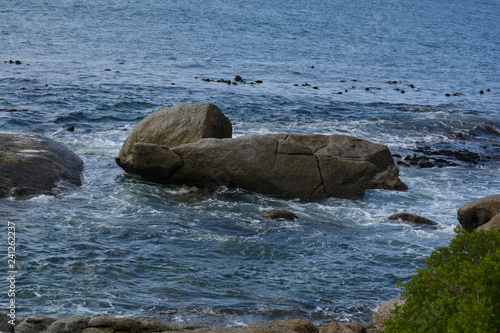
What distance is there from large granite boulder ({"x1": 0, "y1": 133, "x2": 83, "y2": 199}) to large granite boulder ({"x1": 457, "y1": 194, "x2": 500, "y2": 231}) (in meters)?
13.6

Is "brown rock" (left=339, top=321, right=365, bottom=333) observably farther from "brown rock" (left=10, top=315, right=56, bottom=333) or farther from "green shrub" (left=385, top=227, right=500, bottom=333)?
"brown rock" (left=10, top=315, right=56, bottom=333)

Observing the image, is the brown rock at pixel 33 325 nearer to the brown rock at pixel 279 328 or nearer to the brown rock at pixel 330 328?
the brown rock at pixel 279 328

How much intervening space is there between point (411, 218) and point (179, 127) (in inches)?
381

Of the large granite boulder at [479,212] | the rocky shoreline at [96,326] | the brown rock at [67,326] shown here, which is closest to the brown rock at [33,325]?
the rocky shoreline at [96,326]

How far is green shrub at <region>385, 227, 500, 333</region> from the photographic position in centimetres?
696

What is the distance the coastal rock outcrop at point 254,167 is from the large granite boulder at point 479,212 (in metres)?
4.94

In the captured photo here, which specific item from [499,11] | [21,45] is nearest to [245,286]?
[21,45]

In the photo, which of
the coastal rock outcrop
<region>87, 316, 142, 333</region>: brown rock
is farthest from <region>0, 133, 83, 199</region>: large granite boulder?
<region>87, 316, 142, 333</region>: brown rock

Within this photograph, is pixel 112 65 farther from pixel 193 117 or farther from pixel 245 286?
pixel 245 286

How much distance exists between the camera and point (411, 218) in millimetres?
19391

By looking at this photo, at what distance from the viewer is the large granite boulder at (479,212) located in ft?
54.7

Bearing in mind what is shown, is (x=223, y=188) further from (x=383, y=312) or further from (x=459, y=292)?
(x=459, y=292)

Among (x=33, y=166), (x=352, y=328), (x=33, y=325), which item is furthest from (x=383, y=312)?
(x=33, y=166)

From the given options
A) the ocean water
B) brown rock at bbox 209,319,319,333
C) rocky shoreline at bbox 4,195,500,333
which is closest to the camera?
rocky shoreline at bbox 4,195,500,333
